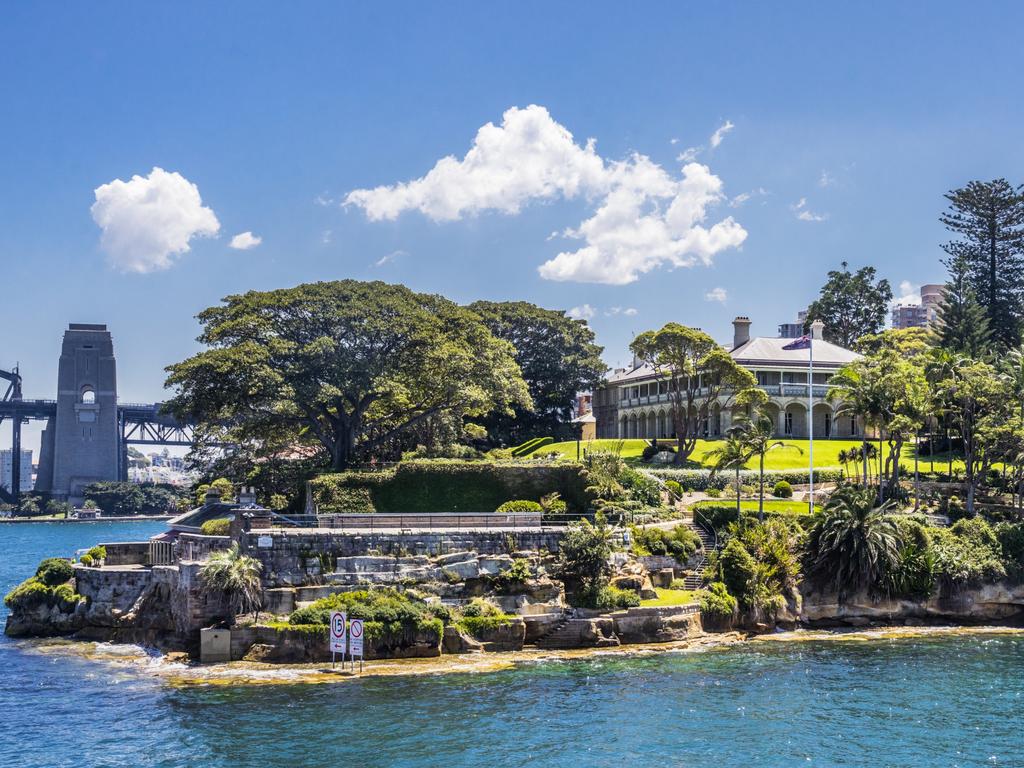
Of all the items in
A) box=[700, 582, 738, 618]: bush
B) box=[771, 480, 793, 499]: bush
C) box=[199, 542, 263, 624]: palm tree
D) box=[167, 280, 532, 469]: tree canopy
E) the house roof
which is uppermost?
the house roof

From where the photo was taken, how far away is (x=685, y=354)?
7181 centimetres

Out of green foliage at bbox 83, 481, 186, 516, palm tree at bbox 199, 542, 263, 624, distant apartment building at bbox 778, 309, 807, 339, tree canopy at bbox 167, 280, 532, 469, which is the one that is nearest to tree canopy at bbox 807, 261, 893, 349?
distant apartment building at bbox 778, 309, 807, 339

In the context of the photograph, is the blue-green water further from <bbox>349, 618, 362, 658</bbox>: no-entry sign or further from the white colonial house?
the white colonial house

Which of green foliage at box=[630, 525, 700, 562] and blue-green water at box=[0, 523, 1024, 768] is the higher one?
green foliage at box=[630, 525, 700, 562]

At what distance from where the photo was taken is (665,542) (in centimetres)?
4556

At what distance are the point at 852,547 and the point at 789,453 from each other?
28.4 metres

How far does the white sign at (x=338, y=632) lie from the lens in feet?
119

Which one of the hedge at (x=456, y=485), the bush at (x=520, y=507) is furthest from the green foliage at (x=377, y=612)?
the hedge at (x=456, y=485)

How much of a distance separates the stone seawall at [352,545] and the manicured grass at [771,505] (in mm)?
12017

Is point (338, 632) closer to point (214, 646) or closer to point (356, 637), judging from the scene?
point (356, 637)

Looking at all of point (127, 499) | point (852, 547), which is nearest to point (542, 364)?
point (852, 547)

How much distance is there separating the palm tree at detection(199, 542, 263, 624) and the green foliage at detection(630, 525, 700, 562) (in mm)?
16200

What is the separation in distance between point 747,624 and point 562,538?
8.52 metres

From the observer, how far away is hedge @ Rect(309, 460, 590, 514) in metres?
51.2
